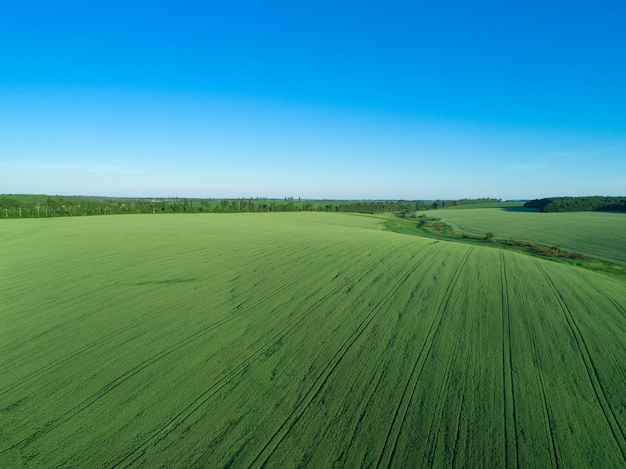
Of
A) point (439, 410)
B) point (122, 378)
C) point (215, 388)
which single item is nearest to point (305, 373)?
point (215, 388)

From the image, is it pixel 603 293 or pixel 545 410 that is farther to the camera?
pixel 603 293

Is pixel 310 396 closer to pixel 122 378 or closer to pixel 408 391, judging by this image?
pixel 408 391

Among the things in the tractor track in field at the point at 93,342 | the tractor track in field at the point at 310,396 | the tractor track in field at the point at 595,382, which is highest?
the tractor track in field at the point at 93,342

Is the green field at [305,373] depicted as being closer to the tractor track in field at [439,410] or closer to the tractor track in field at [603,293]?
the tractor track in field at [439,410]

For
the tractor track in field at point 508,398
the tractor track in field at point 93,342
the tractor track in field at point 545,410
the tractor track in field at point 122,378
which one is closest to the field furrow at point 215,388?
the tractor track in field at point 122,378

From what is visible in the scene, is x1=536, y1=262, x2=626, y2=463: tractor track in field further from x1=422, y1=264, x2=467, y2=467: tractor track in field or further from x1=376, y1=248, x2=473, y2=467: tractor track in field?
x1=376, y1=248, x2=473, y2=467: tractor track in field

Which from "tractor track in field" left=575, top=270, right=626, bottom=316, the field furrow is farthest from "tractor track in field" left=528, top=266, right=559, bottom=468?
"tractor track in field" left=575, top=270, right=626, bottom=316

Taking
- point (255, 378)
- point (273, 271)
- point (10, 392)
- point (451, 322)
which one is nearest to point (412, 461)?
point (255, 378)

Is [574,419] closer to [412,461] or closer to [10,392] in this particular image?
[412,461]
